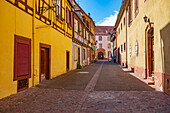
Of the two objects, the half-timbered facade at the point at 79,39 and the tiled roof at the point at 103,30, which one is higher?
the tiled roof at the point at 103,30

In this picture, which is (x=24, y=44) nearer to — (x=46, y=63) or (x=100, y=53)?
(x=46, y=63)

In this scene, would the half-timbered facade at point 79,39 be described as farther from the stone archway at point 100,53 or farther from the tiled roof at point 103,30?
the tiled roof at point 103,30

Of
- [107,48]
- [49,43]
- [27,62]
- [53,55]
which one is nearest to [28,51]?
[27,62]

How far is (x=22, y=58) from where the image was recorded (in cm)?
558

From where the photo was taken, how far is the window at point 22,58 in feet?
16.9

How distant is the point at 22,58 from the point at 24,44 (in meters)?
0.60

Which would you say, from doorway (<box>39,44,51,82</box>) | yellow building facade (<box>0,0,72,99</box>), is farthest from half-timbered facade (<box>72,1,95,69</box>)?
doorway (<box>39,44,51,82</box>)

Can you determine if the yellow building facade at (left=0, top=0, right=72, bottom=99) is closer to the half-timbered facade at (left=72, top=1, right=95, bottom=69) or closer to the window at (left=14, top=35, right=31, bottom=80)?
the window at (left=14, top=35, right=31, bottom=80)

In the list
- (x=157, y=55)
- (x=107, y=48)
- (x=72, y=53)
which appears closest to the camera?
(x=157, y=55)

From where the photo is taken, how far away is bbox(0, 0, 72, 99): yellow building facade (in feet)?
15.0

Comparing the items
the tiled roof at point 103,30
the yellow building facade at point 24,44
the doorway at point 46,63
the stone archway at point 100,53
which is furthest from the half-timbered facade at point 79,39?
the tiled roof at point 103,30

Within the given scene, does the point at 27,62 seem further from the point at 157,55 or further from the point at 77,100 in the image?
the point at 157,55

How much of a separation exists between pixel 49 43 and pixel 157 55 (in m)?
5.89

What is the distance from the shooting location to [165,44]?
502 cm
